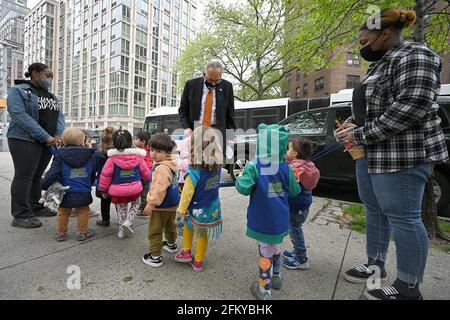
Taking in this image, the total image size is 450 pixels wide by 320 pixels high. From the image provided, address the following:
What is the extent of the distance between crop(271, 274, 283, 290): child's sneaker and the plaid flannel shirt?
1093 mm

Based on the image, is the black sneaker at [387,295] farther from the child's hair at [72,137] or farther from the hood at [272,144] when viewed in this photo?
the child's hair at [72,137]

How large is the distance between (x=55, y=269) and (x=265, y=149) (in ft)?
6.69

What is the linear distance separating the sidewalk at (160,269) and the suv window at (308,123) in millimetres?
2652

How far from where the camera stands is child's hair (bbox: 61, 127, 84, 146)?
2945 mm

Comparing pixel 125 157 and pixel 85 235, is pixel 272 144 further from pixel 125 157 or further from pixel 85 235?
pixel 85 235

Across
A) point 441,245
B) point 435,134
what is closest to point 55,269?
point 435,134

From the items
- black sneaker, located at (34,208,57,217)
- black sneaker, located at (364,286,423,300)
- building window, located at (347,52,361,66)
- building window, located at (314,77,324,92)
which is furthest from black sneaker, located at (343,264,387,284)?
building window, located at (314,77,324,92)

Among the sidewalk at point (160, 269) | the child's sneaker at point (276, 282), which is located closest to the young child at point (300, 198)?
the sidewalk at point (160, 269)

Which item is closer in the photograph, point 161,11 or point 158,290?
point 158,290

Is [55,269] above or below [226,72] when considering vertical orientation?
below

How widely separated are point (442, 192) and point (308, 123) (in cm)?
256

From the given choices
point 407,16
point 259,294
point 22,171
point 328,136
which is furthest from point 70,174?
point 328,136

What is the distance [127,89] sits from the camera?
4553 centimetres

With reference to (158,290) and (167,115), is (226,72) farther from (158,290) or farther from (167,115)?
(158,290)
